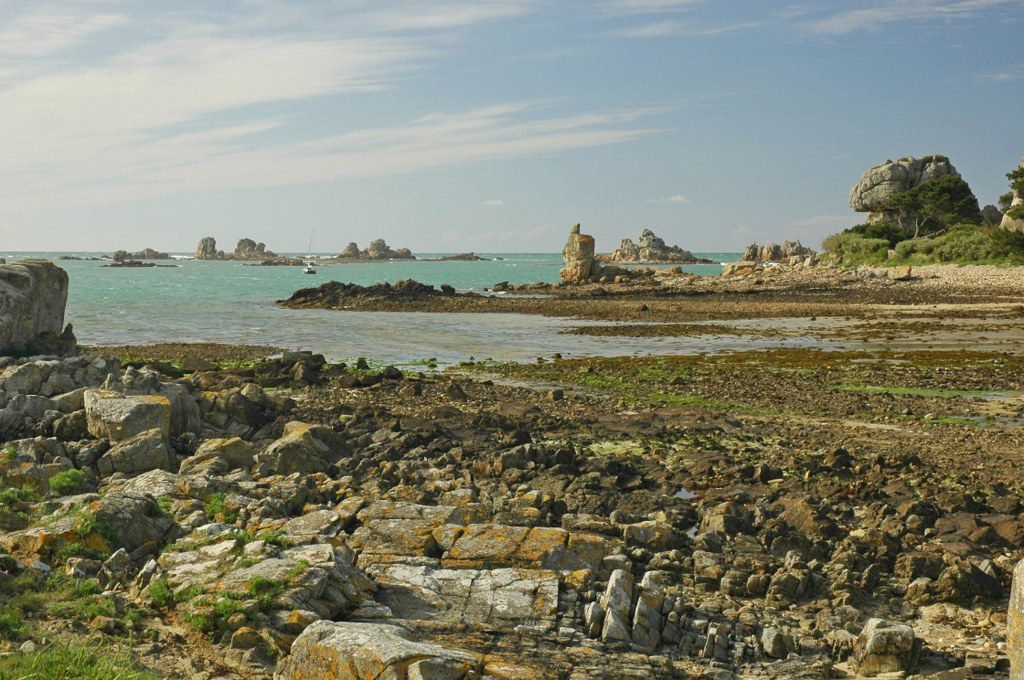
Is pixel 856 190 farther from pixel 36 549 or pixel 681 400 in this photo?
pixel 36 549

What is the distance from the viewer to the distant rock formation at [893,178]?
10185cm

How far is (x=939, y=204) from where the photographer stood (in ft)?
292

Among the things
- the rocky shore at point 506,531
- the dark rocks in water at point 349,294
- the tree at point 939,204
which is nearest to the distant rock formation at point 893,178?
the tree at point 939,204

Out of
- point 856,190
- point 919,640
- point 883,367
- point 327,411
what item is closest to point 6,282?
point 327,411

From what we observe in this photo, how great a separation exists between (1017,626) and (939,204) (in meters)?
94.2

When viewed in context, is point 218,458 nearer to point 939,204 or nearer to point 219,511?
point 219,511

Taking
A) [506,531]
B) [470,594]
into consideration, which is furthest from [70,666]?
[506,531]

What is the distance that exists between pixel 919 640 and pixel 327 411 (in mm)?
15020

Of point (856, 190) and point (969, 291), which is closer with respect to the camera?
point (969, 291)

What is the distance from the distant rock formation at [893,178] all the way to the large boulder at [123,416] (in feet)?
328

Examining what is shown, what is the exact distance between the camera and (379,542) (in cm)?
1066

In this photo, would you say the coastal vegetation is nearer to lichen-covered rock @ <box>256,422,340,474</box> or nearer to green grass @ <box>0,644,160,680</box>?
lichen-covered rock @ <box>256,422,340,474</box>

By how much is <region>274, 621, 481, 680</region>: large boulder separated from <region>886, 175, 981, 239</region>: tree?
303 feet

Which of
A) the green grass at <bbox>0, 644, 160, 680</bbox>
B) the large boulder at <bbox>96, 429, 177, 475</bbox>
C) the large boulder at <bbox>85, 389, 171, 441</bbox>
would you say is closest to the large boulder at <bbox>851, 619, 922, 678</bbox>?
the green grass at <bbox>0, 644, 160, 680</bbox>
